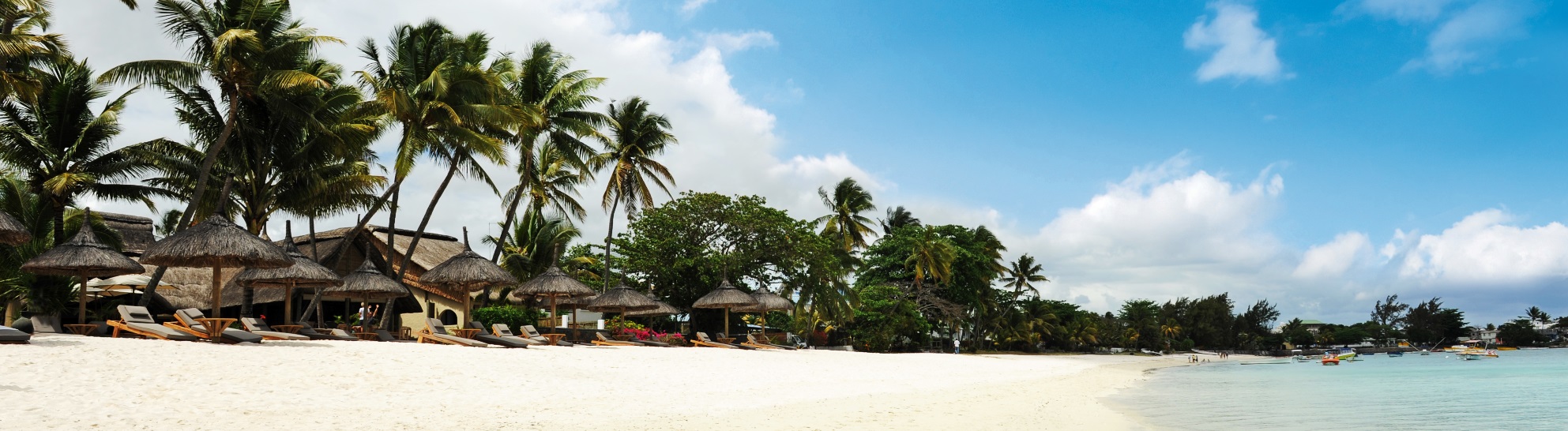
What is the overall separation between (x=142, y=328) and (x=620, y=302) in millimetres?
9662

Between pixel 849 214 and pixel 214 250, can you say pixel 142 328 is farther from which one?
pixel 849 214

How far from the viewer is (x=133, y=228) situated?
930 inches

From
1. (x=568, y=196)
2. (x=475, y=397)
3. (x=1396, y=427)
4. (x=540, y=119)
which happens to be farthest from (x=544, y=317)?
(x=1396, y=427)

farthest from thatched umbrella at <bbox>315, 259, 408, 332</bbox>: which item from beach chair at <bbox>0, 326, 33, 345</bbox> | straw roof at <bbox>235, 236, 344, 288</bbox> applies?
beach chair at <bbox>0, 326, 33, 345</bbox>

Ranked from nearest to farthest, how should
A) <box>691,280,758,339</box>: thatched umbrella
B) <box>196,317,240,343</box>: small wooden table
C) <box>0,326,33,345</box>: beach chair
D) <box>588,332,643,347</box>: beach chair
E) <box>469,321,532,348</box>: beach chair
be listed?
<box>0,326,33,345</box>: beach chair
<box>196,317,240,343</box>: small wooden table
<box>469,321,532,348</box>: beach chair
<box>588,332,643,347</box>: beach chair
<box>691,280,758,339</box>: thatched umbrella

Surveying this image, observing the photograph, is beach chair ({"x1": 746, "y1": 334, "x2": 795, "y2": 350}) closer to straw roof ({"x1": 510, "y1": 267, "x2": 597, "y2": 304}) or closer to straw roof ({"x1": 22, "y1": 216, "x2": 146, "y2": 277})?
straw roof ({"x1": 510, "y1": 267, "x2": 597, "y2": 304})

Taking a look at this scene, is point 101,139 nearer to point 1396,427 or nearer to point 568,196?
point 568,196

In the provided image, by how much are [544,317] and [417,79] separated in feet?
26.4

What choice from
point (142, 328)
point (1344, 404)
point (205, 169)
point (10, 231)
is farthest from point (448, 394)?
point (1344, 404)

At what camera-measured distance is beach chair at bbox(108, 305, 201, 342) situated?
12.1 m

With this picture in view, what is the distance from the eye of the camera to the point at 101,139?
1623cm

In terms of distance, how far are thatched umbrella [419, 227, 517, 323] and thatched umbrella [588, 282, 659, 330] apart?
9.88 ft

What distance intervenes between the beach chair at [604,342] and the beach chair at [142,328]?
7571 millimetres

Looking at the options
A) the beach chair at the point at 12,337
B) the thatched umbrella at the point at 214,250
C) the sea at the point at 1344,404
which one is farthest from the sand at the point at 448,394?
the sea at the point at 1344,404
